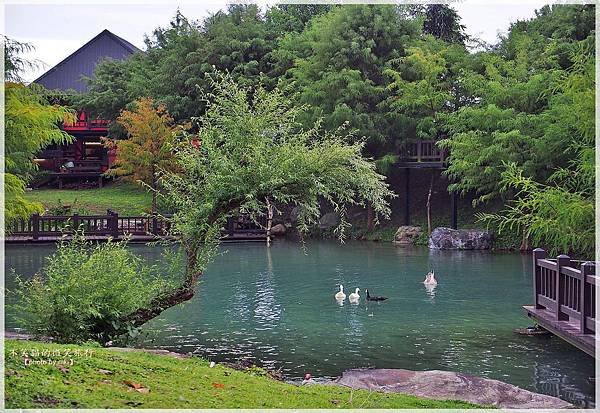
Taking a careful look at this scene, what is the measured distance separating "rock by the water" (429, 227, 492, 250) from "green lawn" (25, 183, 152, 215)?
37.8ft

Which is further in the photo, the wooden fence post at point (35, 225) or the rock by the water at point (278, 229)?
the rock by the water at point (278, 229)

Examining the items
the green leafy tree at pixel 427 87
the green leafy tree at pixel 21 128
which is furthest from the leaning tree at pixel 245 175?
the green leafy tree at pixel 427 87

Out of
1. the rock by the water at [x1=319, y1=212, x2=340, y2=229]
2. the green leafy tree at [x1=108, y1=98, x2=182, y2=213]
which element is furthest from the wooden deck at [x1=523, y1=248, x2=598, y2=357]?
the green leafy tree at [x1=108, y1=98, x2=182, y2=213]

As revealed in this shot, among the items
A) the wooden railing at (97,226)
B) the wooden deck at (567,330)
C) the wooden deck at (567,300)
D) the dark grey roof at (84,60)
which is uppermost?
the dark grey roof at (84,60)

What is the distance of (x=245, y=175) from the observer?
9.40 m

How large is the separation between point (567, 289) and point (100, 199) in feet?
82.0

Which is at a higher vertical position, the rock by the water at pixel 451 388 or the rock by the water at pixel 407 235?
the rock by the water at pixel 407 235

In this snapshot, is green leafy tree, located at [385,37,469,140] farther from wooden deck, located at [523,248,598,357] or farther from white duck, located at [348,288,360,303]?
wooden deck, located at [523,248,598,357]

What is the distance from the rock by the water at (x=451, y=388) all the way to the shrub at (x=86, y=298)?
2.60 m

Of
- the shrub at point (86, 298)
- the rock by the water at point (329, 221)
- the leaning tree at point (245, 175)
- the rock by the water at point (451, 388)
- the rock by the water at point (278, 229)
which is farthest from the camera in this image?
the rock by the water at point (329, 221)

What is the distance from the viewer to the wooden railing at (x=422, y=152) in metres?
27.5

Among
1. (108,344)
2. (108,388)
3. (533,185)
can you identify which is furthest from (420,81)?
Answer: (108,388)

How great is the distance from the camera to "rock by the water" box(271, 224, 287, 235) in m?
28.8

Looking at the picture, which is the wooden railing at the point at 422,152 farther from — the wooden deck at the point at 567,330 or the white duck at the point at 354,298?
the wooden deck at the point at 567,330
